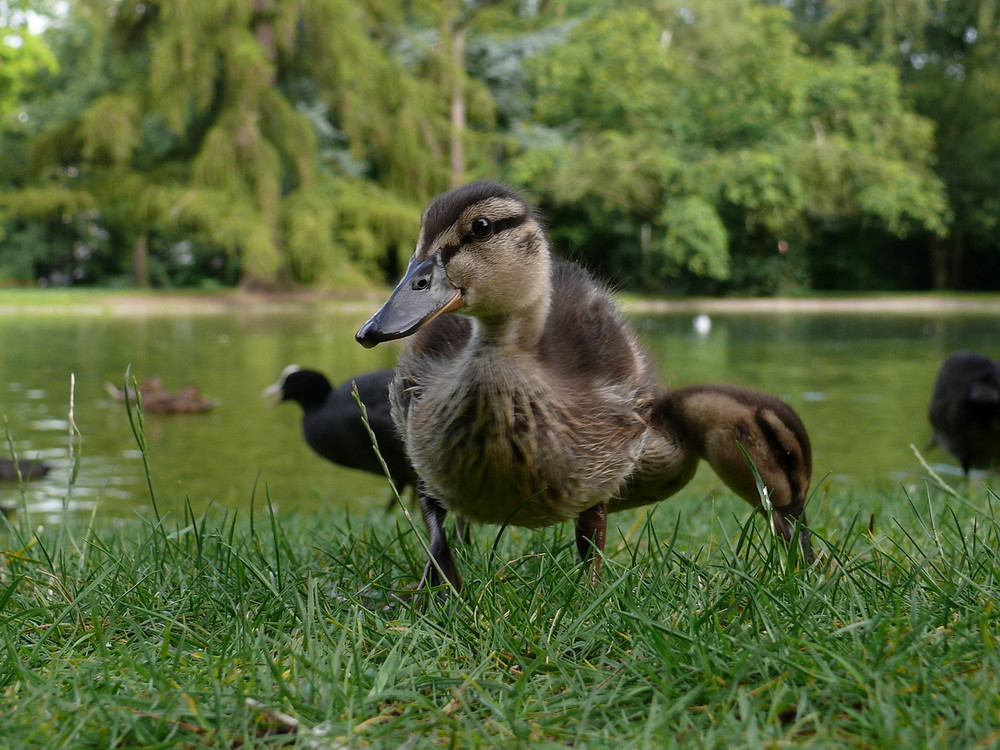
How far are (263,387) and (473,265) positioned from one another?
444 inches

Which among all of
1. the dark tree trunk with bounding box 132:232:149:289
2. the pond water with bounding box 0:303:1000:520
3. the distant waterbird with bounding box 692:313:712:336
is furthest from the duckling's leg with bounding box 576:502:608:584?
the dark tree trunk with bounding box 132:232:149:289

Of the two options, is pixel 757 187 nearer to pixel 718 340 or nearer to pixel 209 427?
pixel 718 340

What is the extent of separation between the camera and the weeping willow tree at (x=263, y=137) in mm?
31078

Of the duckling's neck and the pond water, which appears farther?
the pond water

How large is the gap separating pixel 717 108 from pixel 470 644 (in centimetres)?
3760

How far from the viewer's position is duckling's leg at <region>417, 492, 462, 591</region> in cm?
309

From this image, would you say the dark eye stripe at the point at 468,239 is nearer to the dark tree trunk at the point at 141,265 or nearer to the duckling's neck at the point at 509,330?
the duckling's neck at the point at 509,330

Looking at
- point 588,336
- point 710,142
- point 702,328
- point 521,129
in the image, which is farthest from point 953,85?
point 588,336

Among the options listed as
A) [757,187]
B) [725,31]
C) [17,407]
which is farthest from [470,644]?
[725,31]

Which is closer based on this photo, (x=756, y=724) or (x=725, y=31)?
(x=756, y=724)

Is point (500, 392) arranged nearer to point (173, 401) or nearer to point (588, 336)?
point (588, 336)

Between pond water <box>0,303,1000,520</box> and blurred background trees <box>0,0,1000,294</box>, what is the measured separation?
7208 millimetres

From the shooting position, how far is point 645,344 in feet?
14.3

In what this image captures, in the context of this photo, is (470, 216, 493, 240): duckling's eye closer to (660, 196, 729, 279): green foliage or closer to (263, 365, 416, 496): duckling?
(263, 365, 416, 496): duckling
